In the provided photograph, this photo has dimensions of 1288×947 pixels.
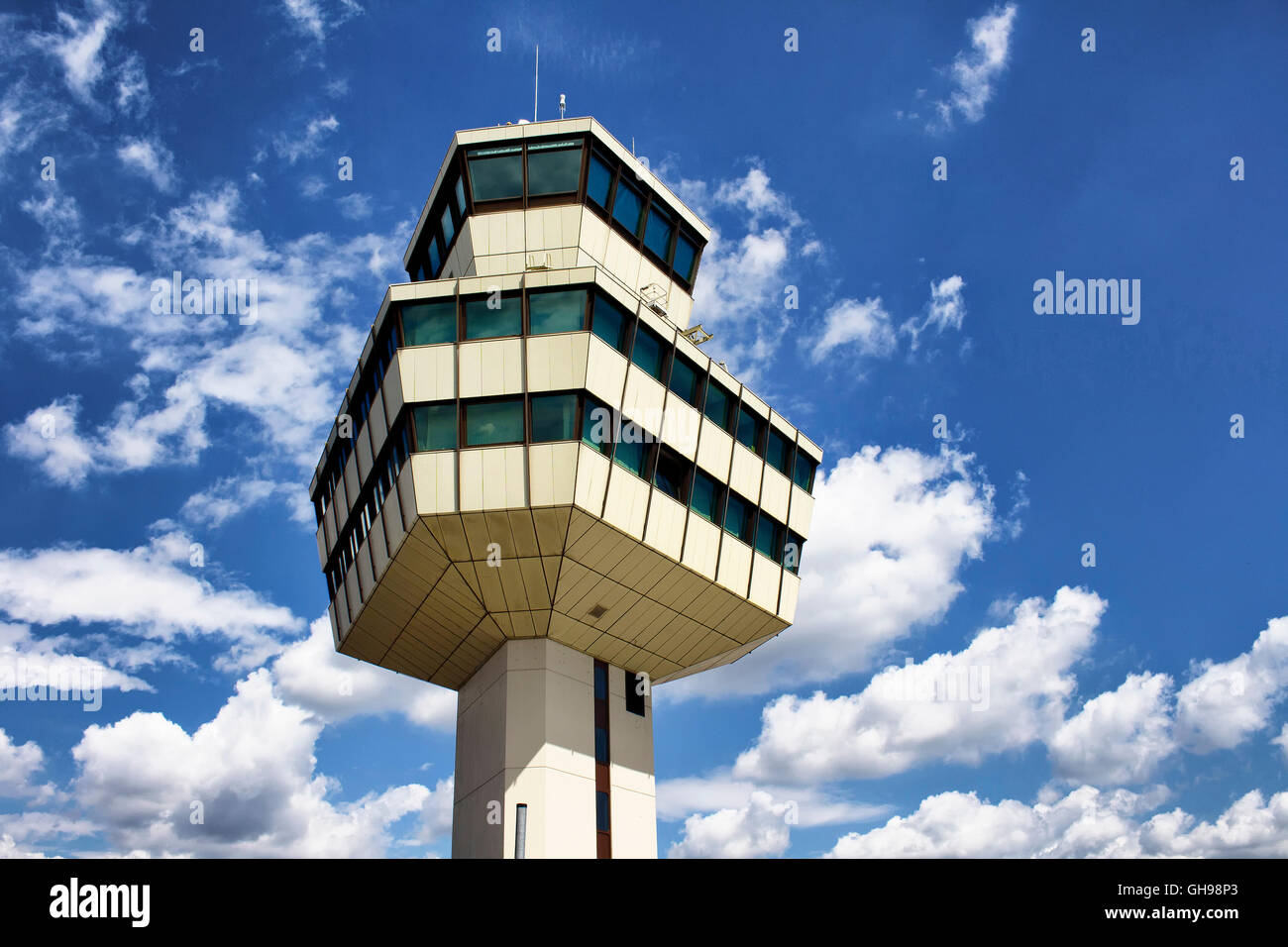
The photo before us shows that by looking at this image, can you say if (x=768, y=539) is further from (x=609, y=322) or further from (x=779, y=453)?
(x=609, y=322)

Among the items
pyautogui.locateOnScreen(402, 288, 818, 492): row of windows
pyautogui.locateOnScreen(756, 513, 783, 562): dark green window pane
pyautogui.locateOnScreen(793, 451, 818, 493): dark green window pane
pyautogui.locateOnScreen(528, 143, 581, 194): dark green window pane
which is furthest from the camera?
pyautogui.locateOnScreen(793, 451, 818, 493): dark green window pane

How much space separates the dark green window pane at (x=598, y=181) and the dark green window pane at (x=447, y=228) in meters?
5.66

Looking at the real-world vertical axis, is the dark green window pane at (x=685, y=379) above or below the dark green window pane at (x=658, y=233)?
below

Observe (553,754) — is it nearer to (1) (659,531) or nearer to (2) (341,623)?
(1) (659,531)

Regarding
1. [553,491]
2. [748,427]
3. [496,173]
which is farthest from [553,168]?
[553,491]

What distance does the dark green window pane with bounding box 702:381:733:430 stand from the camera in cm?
3238

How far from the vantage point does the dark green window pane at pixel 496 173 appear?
34.8m

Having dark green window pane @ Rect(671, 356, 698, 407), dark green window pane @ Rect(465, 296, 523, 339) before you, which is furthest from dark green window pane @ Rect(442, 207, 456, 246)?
dark green window pane @ Rect(671, 356, 698, 407)

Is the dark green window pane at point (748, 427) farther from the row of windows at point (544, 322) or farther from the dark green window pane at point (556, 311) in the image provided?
the dark green window pane at point (556, 311)

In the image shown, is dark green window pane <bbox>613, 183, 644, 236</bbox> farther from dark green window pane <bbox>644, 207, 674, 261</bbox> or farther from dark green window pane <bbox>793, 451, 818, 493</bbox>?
dark green window pane <bbox>793, 451, 818, 493</bbox>

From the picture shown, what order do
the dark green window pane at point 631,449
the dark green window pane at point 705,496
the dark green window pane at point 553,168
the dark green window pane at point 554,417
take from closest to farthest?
the dark green window pane at point 554,417 → the dark green window pane at point 631,449 → the dark green window pane at point 705,496 → the dark green window pane at point 553,168

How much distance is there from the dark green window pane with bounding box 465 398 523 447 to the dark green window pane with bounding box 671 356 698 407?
5.50 meters

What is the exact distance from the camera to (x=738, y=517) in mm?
33344

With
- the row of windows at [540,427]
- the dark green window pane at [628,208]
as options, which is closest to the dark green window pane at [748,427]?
the row of windows at [540,427]
